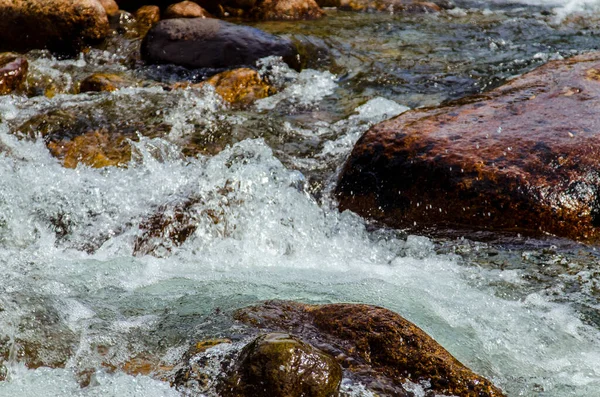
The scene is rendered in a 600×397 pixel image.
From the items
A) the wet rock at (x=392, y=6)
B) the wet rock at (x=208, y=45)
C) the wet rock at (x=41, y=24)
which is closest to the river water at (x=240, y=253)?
the wet rock at (x=208, y=45)

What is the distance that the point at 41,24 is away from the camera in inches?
307

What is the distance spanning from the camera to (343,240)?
4363 millimetres

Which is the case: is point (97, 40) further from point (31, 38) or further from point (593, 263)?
point (593, 263)

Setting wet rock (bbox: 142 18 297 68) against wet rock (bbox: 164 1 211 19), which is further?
wet rock (bbox: 164 1 211 19)

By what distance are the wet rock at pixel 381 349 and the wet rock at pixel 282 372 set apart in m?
0.20

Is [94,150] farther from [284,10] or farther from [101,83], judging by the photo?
[284,10]

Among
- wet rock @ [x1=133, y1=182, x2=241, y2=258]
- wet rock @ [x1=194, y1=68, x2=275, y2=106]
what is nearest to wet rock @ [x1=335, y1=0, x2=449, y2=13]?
wet rock @ [x1=194, y1=68, x2=275, y2=106]

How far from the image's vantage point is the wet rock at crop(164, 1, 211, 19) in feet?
30.2

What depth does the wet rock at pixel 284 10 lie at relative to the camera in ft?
32.1

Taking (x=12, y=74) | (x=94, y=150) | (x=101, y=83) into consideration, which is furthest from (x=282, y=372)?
(x=12, y=74)

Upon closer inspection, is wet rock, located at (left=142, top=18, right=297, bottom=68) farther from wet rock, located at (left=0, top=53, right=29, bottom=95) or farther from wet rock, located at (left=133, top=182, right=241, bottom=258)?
wet rock, located at (left=133, top=182, right=241, bottom=258)

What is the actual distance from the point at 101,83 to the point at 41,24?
1652mm

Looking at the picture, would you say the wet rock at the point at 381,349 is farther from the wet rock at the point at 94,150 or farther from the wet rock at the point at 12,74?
the wet rock at the point at 12,74

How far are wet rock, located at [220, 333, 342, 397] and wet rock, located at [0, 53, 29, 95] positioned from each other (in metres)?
5.02
